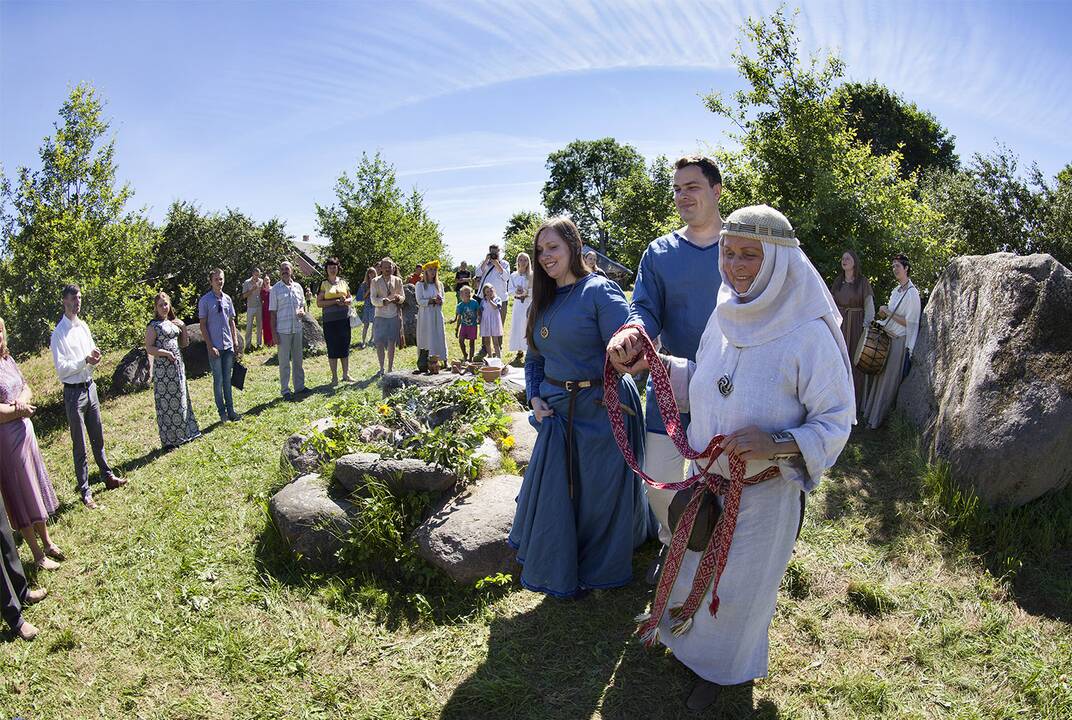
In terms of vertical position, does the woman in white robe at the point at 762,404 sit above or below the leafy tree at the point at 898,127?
below

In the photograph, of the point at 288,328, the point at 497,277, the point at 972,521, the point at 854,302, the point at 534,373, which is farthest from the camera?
the point at 497,277

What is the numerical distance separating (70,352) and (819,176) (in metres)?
9.70

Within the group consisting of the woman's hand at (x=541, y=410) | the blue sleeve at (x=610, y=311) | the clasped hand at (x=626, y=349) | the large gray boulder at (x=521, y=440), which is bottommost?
the large gray boulder at (x=521, y=440)

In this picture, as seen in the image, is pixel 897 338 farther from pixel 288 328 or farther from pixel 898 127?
pixel 898 127

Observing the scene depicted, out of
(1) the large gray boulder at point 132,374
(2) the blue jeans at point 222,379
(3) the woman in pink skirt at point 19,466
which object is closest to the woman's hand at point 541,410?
(3) the woman in pink skirt at point 19,466

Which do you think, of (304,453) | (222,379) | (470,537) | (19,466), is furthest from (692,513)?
(222,379)

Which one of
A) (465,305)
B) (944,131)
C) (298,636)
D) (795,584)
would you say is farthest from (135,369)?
(944,131)

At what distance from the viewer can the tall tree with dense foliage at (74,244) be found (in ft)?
34.2

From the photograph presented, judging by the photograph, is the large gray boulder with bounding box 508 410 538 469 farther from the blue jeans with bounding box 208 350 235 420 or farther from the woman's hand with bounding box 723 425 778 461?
the blue jeans with bounding box 208 350 235 420

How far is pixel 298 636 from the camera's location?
4.00 metres

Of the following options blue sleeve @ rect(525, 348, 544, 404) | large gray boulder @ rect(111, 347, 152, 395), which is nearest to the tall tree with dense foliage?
large gray boulder @ rect(111, 347, 152, 395)

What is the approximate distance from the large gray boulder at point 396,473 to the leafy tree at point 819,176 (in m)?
7.25

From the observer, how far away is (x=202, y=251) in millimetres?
18859

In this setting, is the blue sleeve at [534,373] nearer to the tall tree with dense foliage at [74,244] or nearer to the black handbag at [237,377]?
the black handbag at [237,377]
